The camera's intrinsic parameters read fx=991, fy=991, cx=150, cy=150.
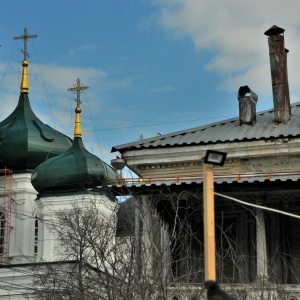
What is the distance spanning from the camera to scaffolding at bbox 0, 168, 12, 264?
148 feet

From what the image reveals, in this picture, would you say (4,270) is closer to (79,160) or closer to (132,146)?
(79,160)

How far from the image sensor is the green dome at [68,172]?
4188 centimetres

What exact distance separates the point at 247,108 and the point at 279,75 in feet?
3.89

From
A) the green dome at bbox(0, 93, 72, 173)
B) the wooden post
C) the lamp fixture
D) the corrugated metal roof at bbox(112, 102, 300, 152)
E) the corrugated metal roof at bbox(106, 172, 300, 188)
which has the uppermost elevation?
the green dome at bbox(0, 93, 72, 173)

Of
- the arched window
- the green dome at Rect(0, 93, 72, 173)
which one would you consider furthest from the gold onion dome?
the arched window

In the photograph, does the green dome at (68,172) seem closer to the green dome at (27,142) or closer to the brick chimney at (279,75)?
the green dome at (27,142)

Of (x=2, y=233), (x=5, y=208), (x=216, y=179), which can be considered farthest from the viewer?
(x=5, y=208)

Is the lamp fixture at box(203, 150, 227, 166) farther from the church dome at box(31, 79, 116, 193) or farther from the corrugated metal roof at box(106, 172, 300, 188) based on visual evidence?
the church dome at box(31, 79, 116, 193)

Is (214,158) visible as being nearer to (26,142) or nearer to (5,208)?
(5,208)

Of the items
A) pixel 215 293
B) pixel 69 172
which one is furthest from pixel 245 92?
pixel 215 293

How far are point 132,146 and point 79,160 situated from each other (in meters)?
17.5

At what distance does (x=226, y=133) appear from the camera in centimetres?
2534

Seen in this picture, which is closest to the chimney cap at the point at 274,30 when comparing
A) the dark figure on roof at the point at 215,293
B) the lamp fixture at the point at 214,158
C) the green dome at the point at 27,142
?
the lamp fixture at the point at 214,158

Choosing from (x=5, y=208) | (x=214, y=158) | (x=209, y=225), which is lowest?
(x=209, y=225)
